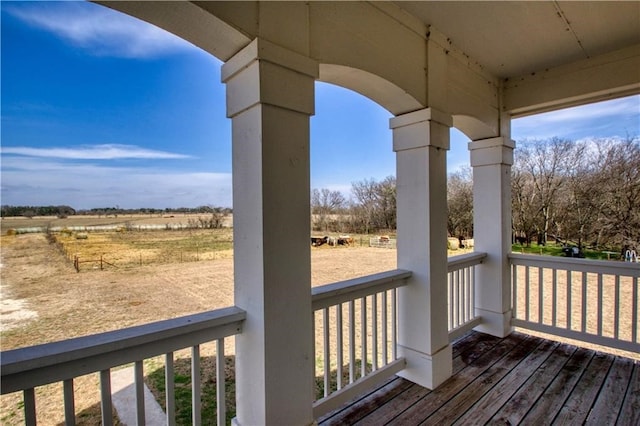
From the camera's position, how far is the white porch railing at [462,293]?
2736 mm

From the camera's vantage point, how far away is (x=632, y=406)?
186cm

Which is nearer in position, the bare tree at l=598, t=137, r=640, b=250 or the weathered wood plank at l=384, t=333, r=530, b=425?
the weathered wood plank at l=384, t=333, r=530, b=425

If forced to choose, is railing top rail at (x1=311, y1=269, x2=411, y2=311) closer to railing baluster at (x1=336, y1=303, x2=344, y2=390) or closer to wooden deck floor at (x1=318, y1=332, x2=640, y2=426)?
railing baluster at (x1=336, y1=303, x2=344, y2=390)

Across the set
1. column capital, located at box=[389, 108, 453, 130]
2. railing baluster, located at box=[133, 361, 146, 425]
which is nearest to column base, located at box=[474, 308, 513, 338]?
column capital, located at box=[389, 108, 453, 130]

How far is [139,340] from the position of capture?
40.8 inches

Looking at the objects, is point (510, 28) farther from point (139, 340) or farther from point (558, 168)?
point (558, 168)

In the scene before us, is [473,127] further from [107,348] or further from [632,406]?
[107,348]

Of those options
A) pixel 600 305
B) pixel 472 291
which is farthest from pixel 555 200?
pixel 472 291

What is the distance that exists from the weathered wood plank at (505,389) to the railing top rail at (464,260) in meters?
0.86

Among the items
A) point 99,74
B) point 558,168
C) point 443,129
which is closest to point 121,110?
point 99,74

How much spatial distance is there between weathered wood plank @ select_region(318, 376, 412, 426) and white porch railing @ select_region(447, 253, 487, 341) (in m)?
0.76

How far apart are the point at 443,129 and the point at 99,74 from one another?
531 cm

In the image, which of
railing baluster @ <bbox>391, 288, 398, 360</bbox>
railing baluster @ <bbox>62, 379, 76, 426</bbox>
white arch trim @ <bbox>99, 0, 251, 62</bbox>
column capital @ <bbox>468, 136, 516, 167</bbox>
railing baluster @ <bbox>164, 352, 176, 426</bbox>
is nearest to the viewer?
railing baluster @ <bbox>62, 379, 76, 426</bbox>

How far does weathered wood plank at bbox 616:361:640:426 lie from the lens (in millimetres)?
1725
